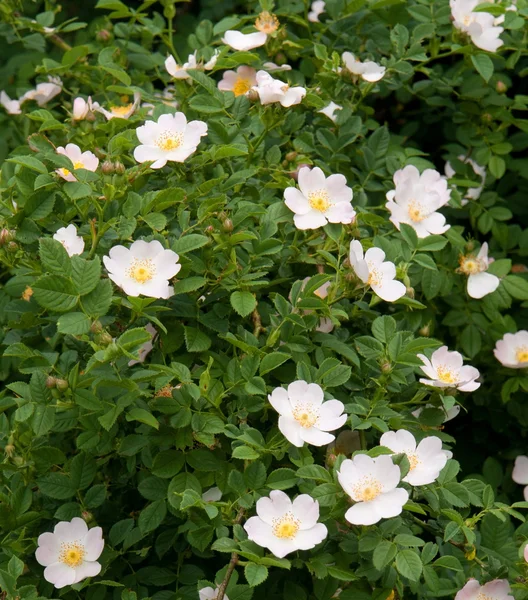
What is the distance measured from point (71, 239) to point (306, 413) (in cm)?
54

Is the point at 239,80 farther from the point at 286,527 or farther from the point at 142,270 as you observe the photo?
the point at 286,527

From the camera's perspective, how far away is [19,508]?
157cm

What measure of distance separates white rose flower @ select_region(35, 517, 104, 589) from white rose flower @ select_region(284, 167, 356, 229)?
665 mm

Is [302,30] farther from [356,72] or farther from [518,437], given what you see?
[518,437]

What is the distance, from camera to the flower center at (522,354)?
2.04m

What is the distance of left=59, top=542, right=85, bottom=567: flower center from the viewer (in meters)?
1.50

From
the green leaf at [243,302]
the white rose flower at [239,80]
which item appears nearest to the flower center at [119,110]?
the white rose flower at [239,80]

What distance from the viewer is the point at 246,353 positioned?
1554 mm

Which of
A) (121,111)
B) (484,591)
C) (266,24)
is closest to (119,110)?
(121,111)

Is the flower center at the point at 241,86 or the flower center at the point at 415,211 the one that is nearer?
the flower center at the point at 415,211

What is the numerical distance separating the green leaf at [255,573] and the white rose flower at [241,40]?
1.22m

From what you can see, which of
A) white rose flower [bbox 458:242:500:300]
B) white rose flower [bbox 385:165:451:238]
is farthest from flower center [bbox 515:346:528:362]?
white rose flower [bbox 385:165:451:238]

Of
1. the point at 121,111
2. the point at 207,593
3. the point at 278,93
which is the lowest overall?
the point at 207,593

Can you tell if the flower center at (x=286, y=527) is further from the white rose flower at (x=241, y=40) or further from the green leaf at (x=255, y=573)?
the white rose flower at (x=241, y=40)
